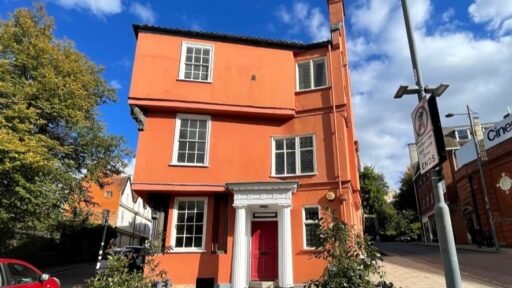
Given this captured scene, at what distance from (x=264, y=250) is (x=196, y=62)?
908 centimetres

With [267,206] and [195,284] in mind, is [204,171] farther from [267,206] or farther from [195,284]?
[195,284]

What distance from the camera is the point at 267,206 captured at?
46.3ft

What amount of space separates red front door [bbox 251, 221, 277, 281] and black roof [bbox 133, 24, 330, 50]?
856 cm

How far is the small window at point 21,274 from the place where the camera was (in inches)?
352

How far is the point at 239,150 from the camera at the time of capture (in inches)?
601

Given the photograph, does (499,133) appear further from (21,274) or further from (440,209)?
(21,274)

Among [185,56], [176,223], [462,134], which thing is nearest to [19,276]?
[176,223]

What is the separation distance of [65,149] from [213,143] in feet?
40.2

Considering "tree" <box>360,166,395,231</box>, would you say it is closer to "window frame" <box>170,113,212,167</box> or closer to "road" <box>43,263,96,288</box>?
"road" <box>43,263,96,288</box>

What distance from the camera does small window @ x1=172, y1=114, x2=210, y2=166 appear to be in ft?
48.9

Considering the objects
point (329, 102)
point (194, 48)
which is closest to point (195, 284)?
point (329, 102)

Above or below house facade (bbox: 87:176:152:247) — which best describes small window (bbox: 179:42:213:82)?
above

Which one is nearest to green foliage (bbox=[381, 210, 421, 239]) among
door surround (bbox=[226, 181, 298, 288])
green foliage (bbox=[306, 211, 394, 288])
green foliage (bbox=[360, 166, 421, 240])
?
green foliage (bbox=[360, 166, 421, 240])

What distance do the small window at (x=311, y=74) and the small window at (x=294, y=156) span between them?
2653mm
